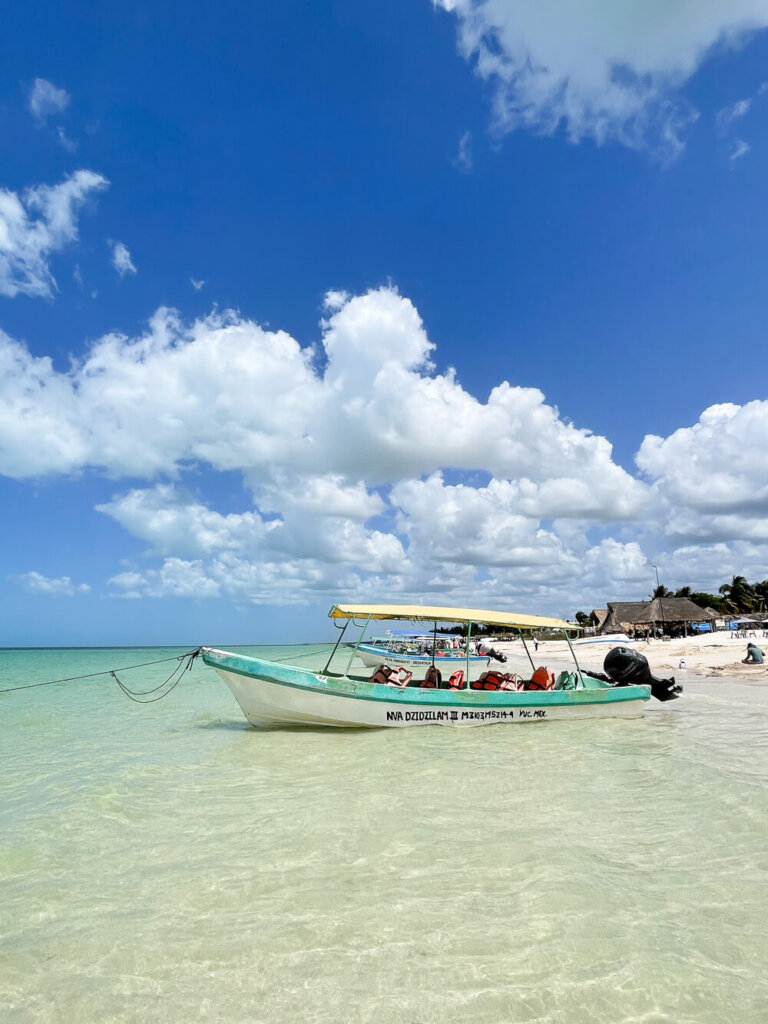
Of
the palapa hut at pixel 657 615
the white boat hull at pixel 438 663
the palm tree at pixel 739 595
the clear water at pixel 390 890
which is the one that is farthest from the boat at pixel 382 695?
the palm tree at pixel 739 595

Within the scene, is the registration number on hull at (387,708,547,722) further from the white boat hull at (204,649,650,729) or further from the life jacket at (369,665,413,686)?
the life jacket at (369,665,413,686)

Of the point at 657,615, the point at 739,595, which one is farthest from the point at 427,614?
the point at 739,595

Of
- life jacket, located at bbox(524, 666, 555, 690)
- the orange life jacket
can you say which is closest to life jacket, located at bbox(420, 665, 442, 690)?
the orange life jacket

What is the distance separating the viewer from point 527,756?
1141 centimetres

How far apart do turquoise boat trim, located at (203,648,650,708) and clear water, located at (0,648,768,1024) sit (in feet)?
9.03

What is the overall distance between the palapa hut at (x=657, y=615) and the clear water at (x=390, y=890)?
67896 millimetres

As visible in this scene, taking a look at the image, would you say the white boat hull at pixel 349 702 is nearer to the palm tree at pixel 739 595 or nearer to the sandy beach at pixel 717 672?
the sandy beach at pixel 717 672

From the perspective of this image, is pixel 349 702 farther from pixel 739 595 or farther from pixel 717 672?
pixel 739 595

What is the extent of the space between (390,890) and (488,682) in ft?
34.2

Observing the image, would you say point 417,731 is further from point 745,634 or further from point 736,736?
point 745,634

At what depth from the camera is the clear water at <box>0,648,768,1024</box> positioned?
3834 mm

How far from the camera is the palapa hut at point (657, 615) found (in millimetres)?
71625

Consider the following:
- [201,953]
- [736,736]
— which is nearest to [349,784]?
[201,953]

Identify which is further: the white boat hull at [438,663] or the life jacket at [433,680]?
the white boat hull at [438,663]
